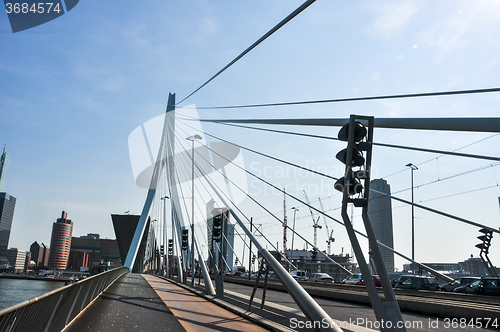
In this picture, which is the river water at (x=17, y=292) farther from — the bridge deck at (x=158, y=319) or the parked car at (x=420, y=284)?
the parked car at (x=420, y=284)

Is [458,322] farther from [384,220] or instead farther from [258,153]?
[384,220]

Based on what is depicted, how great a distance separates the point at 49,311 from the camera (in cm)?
734

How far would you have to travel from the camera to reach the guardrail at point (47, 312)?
5293 mm

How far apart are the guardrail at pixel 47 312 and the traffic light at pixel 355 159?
5.46 meters

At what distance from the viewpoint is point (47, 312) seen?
7.19m

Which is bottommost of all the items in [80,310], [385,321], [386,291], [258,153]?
[80,310]

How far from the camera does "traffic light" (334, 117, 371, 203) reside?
7.19 metres

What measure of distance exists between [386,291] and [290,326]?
306cm

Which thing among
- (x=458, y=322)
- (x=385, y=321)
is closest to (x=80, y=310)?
(x=385, y=321)

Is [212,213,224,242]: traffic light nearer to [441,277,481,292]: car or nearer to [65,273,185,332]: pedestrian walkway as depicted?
[65,273,185,332]: pedestrian walkway

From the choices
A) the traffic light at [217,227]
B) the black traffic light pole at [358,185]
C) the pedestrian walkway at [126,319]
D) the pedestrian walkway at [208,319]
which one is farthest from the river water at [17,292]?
the black traffic light pole at [358,185]

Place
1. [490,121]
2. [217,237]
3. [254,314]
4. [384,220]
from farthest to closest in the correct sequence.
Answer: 1. [384,220]
2. [217,237]
3. [254,314]
4. [490,121]

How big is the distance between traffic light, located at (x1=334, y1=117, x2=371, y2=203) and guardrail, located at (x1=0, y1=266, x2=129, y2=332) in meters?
5.46

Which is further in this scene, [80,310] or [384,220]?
[384,220]
